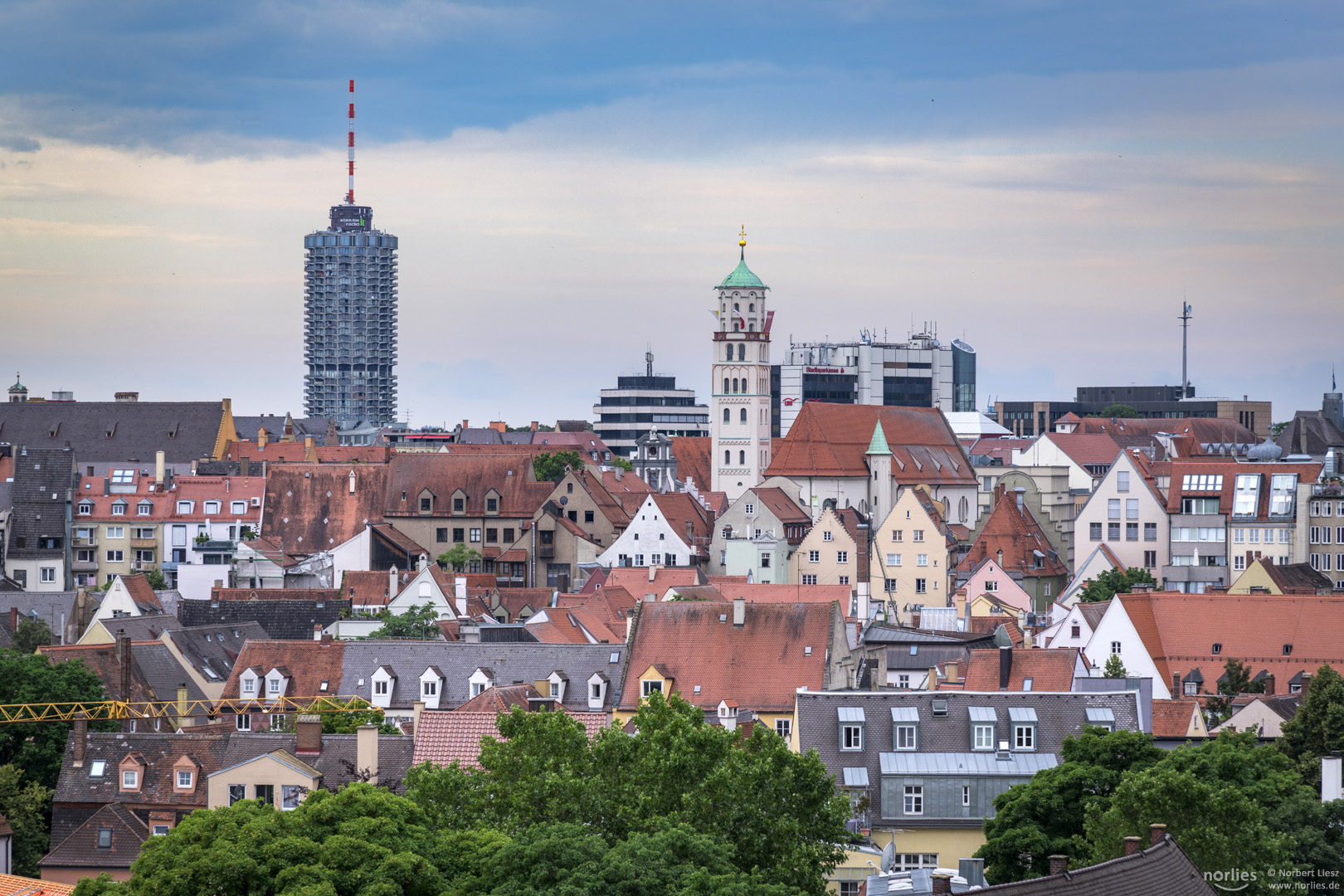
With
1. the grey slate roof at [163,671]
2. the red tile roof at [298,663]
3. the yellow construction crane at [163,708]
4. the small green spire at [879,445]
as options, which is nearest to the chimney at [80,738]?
the yellow construction crane at [163,708]

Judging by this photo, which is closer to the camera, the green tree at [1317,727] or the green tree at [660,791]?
the green tree at [660,791]

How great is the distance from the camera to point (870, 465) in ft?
519

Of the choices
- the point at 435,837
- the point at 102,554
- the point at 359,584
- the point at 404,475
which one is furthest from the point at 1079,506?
the point at 435,837

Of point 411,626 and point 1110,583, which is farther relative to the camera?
point 1110,583

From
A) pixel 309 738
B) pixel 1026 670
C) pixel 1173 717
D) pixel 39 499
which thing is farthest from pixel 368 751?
pixel 39 499

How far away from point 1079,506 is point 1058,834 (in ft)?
343

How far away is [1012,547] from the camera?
134250 millimetres

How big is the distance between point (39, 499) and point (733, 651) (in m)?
72.4

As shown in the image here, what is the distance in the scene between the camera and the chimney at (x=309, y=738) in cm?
6081

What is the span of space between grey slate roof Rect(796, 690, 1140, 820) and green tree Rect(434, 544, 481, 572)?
248ft

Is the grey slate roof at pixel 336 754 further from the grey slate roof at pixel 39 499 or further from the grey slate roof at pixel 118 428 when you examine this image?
the grey slate roof at pixel 118 428

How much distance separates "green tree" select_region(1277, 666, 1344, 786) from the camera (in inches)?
2601

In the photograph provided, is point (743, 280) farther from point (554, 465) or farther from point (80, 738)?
point (80, 738)

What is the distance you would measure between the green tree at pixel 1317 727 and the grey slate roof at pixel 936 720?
8.27 meters
